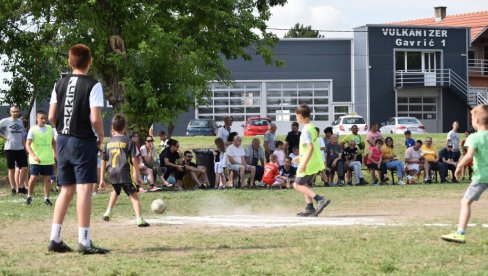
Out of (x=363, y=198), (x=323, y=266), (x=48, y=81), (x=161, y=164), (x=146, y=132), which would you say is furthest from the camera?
(x=48, y=81)

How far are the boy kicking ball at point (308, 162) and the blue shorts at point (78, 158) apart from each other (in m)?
5.18

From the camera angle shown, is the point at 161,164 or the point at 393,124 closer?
the point at 161,164

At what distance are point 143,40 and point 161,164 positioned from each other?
3.33m

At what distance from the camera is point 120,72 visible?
24172 mm

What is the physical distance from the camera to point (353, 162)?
79.1 ft

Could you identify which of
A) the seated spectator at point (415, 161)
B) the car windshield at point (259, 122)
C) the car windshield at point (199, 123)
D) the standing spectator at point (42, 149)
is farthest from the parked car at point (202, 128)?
the standing spectator at point (42, 149)

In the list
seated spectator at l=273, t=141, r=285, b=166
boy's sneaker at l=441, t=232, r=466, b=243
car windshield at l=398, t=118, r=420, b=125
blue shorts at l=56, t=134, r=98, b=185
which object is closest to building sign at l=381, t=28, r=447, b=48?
car windshield at l=398, t=118, r=420, b=125

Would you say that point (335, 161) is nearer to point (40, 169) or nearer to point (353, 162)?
point (353, 162)

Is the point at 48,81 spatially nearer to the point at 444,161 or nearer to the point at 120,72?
the point at 120,72

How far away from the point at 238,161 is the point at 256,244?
13.4 meters

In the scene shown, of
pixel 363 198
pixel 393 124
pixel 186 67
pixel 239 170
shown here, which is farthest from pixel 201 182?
pixel 393 124

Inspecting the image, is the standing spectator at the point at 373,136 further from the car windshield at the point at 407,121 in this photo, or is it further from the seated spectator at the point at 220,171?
the car windshield at the point at 407,121

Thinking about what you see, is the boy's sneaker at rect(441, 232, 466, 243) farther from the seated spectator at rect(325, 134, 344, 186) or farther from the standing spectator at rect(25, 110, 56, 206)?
the seated spectator at rect(325, 134, 344, 186)

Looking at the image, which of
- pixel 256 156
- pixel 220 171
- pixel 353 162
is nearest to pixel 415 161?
pixel 353 162
